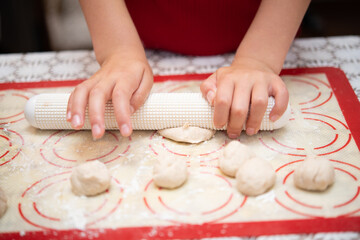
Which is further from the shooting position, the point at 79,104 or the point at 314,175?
the point at 79,104

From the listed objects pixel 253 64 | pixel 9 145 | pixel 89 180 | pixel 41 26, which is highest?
pixel 253 64

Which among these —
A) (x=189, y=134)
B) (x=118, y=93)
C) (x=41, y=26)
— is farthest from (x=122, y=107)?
(x=41, y=26)

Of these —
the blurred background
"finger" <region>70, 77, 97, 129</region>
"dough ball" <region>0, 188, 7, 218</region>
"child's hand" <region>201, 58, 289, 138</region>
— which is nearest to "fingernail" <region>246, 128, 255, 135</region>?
"child's hand" <region>201, 58, 289, 138</region>

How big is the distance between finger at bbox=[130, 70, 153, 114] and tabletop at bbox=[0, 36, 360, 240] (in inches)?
8.6

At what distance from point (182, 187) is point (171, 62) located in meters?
0.53

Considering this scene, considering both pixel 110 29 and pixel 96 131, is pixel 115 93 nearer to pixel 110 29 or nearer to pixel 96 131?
pixel 96 131

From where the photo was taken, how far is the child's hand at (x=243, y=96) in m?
0.71

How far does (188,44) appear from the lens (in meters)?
1.12

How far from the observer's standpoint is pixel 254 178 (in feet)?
2.04

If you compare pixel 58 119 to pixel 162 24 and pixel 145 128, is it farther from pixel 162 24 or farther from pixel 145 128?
pixel 162 24

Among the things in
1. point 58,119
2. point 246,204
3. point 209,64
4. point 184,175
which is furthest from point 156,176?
point 209,64

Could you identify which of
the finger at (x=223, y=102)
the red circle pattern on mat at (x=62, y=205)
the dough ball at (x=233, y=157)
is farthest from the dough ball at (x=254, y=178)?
the red circle pattern on mat at (x=62, y=205)

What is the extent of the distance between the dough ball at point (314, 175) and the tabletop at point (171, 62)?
434 millimetres

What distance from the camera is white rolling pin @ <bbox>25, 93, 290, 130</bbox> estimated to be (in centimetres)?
77
